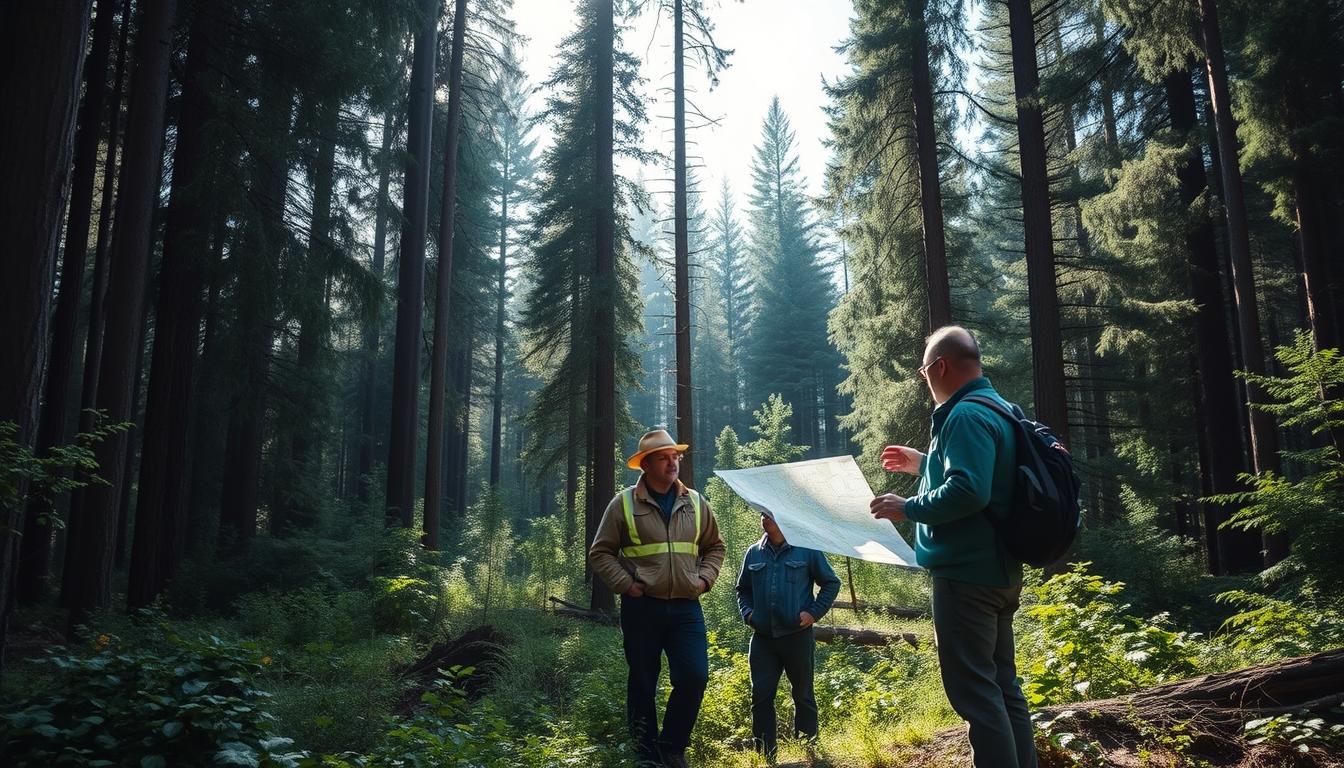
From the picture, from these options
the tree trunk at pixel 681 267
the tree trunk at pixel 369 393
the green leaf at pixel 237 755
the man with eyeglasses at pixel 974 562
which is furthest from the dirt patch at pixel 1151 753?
the tree trunk at pixel 369 393

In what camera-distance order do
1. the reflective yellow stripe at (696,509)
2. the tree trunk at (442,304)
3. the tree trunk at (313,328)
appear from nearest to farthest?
the reflective yellow stripe at (696,509) → the tree trunk at (313,328) → the tree trunk at (442,304)

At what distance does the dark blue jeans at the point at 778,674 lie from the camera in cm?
559

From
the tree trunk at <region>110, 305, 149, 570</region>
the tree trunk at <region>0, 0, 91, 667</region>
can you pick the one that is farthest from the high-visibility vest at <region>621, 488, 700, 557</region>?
the tree trunk at <region>0, 0, 91, 667</region>

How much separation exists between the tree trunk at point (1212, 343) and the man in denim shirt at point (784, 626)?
12.0 m

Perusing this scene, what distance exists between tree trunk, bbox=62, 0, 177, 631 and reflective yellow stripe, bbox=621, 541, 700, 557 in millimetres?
8026

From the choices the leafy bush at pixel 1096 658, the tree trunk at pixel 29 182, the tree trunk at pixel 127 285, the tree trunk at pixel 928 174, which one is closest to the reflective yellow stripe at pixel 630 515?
the leafy bush at pixel 1096 658

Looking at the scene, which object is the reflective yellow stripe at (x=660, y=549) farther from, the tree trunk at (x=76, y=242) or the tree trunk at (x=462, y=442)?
the tree trunk at (x=462, y=442)

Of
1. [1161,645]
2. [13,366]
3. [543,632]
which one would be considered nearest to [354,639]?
[543,632]

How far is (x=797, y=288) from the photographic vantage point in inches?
1788

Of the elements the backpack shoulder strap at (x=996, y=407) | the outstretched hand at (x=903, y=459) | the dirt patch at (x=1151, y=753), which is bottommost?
the dirt patch at (x=1151, y=753)

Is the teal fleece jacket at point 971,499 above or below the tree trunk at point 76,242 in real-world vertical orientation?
below

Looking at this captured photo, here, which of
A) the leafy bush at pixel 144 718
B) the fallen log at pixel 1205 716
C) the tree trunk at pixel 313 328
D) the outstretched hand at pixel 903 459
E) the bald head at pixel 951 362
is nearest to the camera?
the leafy bush at pixel 144 718

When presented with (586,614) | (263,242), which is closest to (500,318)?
(586,614)

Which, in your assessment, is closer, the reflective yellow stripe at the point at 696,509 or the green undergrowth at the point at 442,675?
the green undergrowth at the point at 442,675
